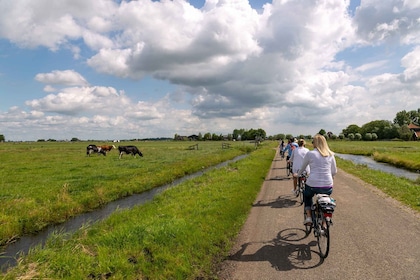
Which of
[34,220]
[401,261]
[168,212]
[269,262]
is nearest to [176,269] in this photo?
[269,262]

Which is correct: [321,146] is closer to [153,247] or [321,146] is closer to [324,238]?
[324,238]

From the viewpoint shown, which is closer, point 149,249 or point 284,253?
point 284,253

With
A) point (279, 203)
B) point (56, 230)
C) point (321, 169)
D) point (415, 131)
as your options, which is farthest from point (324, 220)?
point (415, 131)

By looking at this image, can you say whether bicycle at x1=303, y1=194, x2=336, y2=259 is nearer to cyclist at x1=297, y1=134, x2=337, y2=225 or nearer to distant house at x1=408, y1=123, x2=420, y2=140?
cyclist at x1=297, y1=134, x2=337, y2=225

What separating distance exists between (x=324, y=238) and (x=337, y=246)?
862 millimetres

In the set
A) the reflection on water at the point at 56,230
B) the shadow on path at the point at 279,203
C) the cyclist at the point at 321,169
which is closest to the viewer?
the cyclist at the point at 321,169

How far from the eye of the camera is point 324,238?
6312 millimetres

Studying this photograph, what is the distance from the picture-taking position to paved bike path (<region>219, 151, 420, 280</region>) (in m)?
5.59

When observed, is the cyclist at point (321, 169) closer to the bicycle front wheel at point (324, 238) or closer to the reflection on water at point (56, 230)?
the bicycle front wheel at point (324, 238)

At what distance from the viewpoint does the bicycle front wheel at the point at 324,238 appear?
615cm

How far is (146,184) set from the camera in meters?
19.6

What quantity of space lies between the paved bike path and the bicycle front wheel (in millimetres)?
177

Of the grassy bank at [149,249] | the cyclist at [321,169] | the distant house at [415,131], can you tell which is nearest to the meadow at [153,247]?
the grassy bank at [149,249]

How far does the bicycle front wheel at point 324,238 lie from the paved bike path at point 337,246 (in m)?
0.18
